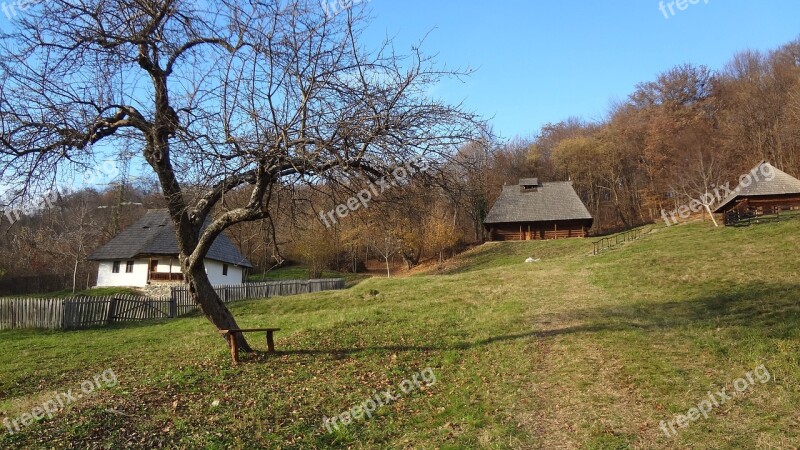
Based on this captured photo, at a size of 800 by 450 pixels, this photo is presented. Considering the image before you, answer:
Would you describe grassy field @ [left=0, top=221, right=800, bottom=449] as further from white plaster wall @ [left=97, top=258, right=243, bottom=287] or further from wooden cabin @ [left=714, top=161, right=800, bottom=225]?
white plaster wall @ [left=97, top=258, right=243, bottom=287]

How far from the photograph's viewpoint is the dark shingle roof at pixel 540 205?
47.5 m

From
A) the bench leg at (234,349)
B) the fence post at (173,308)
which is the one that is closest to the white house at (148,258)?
the fence post at (173,308)

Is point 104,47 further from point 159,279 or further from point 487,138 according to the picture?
point 159,279

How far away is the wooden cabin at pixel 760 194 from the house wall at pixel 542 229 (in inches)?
619

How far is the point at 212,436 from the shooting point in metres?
6.13

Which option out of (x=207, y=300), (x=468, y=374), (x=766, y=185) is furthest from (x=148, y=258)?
(x=766, y=185)

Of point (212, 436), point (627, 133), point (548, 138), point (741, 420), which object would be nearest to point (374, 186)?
point (212, 436)

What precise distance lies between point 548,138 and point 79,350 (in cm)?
6063

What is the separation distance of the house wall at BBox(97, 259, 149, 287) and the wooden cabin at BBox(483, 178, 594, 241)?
29329 millimetres

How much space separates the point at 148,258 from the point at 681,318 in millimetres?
32023

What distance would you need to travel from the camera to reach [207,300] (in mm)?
9781

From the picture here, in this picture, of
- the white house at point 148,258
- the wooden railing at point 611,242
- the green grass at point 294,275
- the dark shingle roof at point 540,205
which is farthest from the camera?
the dark shingle roof at point 540,205

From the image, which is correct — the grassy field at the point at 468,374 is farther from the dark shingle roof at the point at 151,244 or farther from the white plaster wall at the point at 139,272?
the white plaster wall at the point at 139,272

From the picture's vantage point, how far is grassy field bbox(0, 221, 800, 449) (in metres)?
6.32
